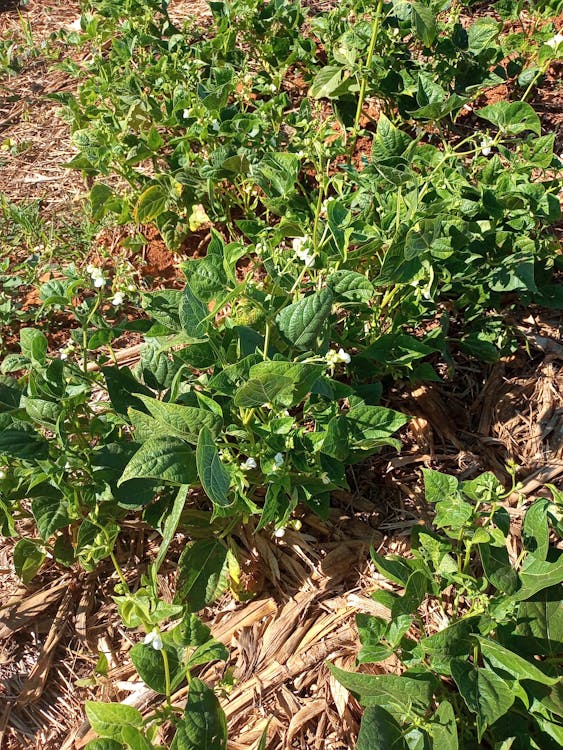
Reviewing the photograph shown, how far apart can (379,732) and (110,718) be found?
501mm

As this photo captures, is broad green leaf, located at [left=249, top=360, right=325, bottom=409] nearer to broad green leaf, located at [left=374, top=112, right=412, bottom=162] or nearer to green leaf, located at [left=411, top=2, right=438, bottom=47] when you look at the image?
broad green leaf, located at [left=374, top=112, right=412, bottom=162]

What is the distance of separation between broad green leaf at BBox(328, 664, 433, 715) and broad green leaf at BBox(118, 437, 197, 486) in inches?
19.1

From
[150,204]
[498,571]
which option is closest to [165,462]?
[498,571]

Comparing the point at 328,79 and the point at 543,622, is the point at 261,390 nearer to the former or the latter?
A: the point at 543,622

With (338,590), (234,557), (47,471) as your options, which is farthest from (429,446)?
(47,471)

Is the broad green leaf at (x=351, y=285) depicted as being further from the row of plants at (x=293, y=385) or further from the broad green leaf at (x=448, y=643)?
the broad green leaf at (x=448, y=643)

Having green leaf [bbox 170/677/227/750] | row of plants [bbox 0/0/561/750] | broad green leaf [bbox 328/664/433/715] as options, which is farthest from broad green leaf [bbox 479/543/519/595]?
green leaf [bbox 170/677/227/750]

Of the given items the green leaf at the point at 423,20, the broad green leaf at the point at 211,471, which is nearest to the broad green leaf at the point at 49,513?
the broad green leaf at the point at 211,471

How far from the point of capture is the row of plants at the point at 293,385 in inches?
53.3

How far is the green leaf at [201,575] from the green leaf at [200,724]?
1.05 ft

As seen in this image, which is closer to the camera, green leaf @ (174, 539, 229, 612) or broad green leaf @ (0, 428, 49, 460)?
broad green leaf @ (0, 428, 49, 460)

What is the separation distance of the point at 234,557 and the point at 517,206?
49.3 inches

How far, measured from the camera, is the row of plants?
53.3 inches

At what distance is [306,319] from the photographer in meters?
1.48
